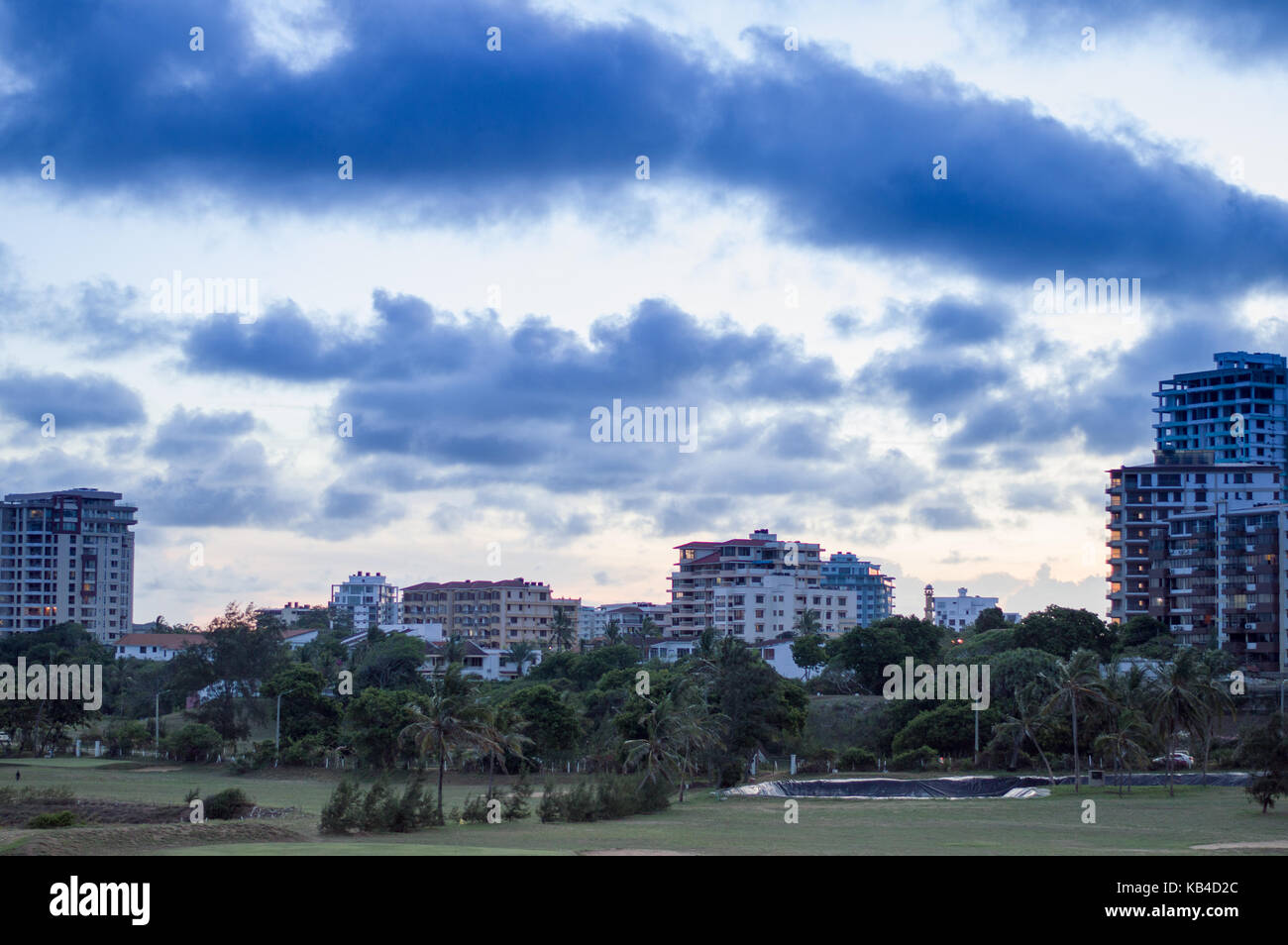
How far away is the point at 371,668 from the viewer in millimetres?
121062

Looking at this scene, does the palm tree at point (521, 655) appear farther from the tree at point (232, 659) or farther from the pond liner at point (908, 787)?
the pond liner at point (908, 787)

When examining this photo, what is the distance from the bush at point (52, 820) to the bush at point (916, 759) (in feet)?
170

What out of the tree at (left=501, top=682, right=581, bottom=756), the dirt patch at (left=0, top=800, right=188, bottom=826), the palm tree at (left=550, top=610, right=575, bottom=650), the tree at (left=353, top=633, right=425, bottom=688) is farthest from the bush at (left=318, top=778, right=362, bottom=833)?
the palm tree at (left=550, top=610, right=575, bottom=650)

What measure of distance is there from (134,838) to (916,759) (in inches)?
2135

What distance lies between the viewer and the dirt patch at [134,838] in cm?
3606

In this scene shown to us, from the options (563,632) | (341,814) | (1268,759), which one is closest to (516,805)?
(341,814)

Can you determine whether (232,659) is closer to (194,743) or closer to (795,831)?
(194,743)

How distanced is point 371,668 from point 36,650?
39.0m

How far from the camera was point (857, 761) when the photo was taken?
82625 millimetres

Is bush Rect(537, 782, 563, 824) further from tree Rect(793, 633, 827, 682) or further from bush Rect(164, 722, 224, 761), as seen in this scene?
tree Rect(793, 633, 827, 682)

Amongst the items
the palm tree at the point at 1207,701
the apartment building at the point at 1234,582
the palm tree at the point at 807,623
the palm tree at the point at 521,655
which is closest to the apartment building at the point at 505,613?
the palm tree at the point at 521,655
